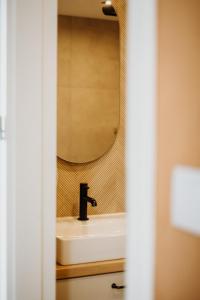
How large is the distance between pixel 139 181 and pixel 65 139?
1.66 metres

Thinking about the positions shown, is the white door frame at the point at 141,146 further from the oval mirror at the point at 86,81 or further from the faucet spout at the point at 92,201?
the oval mirror at the point at 86,81

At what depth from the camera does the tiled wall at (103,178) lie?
241 cm

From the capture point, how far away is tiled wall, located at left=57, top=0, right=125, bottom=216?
7.89 ft

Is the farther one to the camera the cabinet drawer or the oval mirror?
the oval mirror

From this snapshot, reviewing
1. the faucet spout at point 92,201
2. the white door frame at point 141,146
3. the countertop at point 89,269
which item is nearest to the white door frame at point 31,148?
the countertop at point 89,269

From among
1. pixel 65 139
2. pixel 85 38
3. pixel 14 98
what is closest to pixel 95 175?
pixel 65 139

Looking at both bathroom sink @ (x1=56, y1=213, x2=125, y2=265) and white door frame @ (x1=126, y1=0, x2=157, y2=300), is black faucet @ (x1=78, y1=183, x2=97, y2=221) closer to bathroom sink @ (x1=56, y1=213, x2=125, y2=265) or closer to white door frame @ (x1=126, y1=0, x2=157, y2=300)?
bathroom sink @ (x1=56, y1=213, x2=125, y2=265)

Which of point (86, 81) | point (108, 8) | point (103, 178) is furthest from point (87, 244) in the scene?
point (108, 8)

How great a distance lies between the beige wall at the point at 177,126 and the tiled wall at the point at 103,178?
1.69 meters

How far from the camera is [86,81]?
7.97ft

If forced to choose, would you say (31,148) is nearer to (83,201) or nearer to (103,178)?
(83,201)

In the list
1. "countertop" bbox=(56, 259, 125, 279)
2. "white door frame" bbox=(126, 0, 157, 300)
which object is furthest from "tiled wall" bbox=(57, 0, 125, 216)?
"white door frame" bbox=(126, 0, 157, 300)

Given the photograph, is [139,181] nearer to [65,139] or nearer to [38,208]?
[38,208]

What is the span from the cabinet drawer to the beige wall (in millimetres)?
1323
